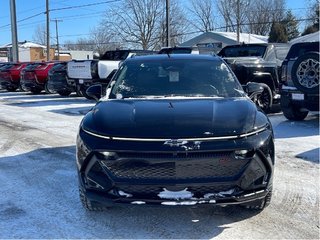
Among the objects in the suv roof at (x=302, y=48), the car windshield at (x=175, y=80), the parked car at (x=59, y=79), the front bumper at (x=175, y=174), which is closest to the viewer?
the front bumper at (x=175, y=174)

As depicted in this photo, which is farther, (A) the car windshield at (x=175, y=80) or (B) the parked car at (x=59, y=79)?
(B) the parked car at (x=59, y=79)

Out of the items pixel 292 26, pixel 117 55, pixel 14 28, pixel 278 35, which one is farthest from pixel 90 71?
pixel 292 26

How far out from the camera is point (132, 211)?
402 cm

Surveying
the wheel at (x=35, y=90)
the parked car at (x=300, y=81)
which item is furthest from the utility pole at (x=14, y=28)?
the parked car at (x=300, y=81)

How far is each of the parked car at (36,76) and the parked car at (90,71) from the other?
13.0 feet

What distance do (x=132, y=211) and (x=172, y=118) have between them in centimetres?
101

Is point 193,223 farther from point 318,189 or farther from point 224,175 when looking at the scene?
point 318,189

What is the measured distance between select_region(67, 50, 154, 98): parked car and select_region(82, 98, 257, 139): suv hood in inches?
366

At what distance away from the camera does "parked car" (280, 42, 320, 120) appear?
7.82 meters

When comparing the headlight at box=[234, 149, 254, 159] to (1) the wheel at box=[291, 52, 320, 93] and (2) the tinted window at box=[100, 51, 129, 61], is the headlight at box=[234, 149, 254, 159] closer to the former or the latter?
(1) the wheel at box=[291, 52, 320, 93]

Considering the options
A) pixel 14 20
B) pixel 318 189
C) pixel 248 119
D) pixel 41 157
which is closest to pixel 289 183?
pixel 318 189

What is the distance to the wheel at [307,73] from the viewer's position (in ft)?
25.3

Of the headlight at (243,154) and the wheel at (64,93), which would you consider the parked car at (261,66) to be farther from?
the wheel at (64,93)

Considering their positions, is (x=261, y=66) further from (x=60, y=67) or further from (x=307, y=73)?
(x=60, y=67)
